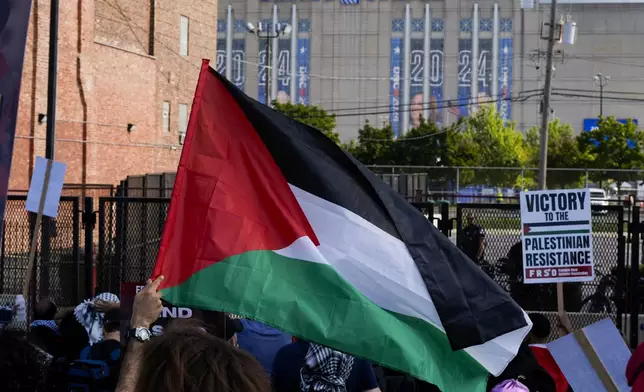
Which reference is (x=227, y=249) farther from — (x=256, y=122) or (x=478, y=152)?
(x=478, y=152)

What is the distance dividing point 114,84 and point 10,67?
30.7 meters

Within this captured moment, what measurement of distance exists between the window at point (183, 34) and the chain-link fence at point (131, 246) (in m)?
31.7

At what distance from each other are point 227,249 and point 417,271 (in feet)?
3.23

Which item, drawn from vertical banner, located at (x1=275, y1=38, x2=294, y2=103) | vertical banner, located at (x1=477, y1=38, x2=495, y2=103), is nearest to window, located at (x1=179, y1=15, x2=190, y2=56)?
vertical banner, located at (x1=275, y1=38, x2=294, y2=103)

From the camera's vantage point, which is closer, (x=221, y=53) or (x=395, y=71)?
(x=395, y=71)

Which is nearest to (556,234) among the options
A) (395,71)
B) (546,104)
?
(546,104)

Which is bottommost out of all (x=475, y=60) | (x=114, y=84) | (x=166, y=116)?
(x=166, y=116)

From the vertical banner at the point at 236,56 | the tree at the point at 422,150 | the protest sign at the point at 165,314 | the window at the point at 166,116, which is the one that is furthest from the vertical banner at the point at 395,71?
the protest sign at the point at 165,314

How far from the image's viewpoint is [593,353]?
6047 mm

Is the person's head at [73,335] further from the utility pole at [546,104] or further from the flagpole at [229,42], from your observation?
the flagpole at [229,42]

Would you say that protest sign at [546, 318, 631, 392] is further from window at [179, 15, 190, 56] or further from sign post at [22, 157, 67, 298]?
window at [179, 15, 190, 56]

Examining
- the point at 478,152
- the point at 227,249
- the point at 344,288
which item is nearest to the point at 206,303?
the point at 227,249

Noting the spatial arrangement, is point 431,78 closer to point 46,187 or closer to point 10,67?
point 46,187

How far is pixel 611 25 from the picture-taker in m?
95.2
